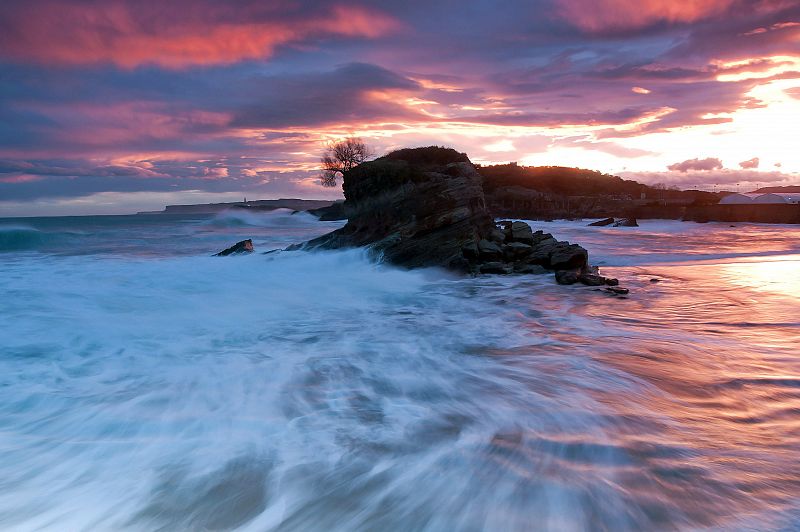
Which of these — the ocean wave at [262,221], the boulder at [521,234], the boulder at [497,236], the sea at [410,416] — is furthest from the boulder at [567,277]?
the ocean wave at [262,221]

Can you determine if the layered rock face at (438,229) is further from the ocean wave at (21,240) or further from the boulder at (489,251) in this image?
the ocean wave at (21,240)

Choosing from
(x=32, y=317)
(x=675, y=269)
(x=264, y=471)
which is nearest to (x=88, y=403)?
(x=264, y=471)

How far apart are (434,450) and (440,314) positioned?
5104 mm

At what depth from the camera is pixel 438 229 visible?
14.7m

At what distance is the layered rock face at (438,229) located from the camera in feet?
42.8

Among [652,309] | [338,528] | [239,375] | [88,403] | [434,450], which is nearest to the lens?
[338,528]

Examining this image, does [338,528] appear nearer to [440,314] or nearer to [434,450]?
[434,450]

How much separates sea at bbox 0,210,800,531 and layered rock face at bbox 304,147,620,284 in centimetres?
371

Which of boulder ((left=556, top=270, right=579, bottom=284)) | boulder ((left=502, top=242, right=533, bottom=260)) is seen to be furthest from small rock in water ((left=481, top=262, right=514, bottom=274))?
boulder ((left=556, top=270, right=579, bottom=284))

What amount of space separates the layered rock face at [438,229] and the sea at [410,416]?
371cm

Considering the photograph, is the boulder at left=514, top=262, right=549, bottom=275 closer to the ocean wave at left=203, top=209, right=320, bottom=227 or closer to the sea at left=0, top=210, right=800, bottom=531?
the sea at left=0, top=210, right=800, bottom=531

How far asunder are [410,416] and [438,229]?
10.7m

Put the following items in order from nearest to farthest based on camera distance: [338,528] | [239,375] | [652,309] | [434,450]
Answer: [338,528], [434,450], [239,375], [652,309]

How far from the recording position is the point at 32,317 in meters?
8.59
